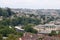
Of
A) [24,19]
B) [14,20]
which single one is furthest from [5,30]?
[24,19]

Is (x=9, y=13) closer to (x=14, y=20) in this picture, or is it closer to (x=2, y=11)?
(x=2, y=11)

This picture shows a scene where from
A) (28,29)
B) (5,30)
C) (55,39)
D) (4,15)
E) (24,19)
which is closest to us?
(55,39)

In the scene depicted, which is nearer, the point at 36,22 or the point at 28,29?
the point at 28,29

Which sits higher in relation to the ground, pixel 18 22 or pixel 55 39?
pixel 55 39

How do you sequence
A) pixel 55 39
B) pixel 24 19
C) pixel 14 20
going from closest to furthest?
pixel 55 39
pixel 14 20
pixel 24 19

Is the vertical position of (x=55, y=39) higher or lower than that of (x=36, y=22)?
higher

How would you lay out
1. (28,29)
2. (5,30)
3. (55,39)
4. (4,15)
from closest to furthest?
(55,39)
(5,30)
(28,29)
(4,15)

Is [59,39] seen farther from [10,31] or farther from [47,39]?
[10,31]

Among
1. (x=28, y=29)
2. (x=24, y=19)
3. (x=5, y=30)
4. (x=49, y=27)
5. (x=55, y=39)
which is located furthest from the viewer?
(x=24, y=19)

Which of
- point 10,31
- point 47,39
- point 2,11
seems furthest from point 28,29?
point 2,11
